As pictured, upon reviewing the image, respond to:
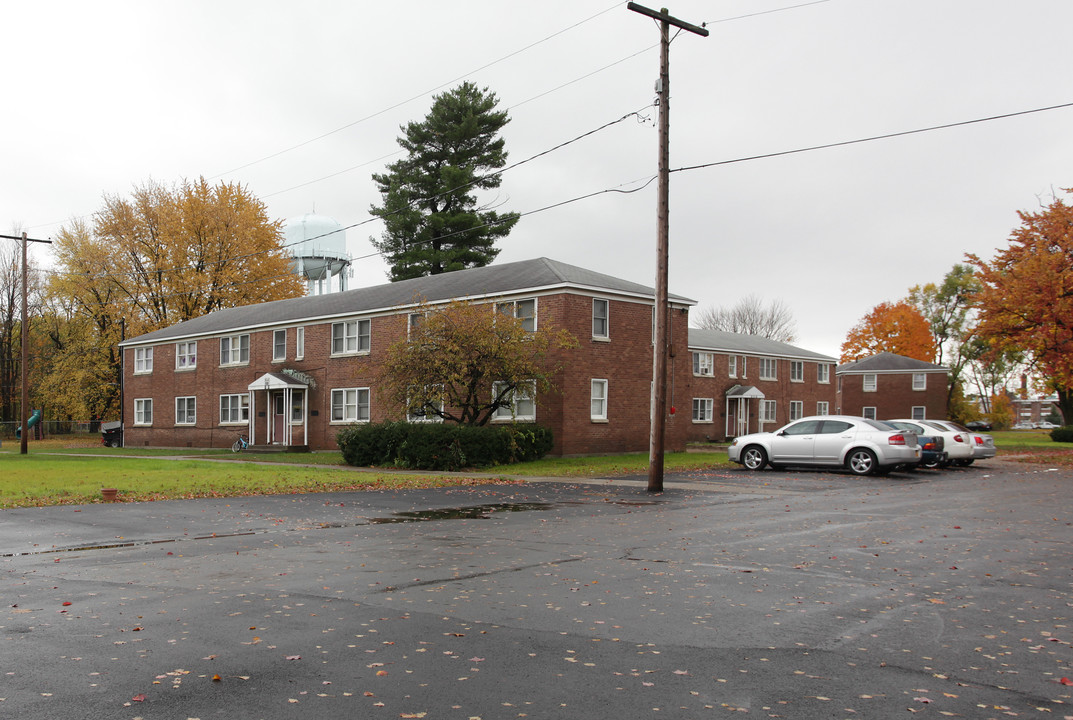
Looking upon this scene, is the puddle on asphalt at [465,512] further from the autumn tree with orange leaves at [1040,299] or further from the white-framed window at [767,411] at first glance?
the white-framed window at [767,411]

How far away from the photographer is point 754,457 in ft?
87.6

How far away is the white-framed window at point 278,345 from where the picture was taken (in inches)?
1689

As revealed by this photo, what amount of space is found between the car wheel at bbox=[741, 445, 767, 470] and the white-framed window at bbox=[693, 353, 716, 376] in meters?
24.7

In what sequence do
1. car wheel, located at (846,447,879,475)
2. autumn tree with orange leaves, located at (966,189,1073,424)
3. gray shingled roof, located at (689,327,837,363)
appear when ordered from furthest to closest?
gray shingled roof, located at (689,327,837,363) < autumn tree with orange leaves, located at (966,189,1073,424) < car wheel, located at (846,447,879,475)

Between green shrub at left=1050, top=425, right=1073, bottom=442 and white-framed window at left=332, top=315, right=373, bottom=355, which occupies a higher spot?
white-framed window at left=332, top=315, right=373, bottom=355

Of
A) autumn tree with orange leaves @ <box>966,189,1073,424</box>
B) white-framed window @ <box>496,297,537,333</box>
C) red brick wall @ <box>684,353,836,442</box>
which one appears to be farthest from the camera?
red brick wall @ <box>684,353,836,442</box>

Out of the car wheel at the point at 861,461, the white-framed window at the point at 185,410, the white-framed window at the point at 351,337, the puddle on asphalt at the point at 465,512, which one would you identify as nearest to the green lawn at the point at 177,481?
the puddle on asphalt at the point at 465,512

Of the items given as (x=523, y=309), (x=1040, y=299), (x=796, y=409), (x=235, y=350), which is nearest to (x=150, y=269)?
(x=235, y=350)

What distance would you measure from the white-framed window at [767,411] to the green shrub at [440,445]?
28.6m

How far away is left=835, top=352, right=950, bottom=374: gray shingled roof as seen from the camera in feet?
221

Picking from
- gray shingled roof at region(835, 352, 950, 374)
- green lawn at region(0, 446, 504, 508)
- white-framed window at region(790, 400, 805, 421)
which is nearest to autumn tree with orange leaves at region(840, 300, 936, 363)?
gray shingled roof at region(835, 352, 950, 374)

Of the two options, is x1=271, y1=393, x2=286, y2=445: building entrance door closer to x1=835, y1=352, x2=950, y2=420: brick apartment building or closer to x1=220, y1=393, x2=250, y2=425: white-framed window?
x1=220, y1=393, x2=250, y2=425: white-framed window

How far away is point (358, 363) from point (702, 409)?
71.4ft

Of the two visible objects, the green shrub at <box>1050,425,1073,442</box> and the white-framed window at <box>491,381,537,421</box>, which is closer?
the white-framed window at <box>491,381,537,421</box>
